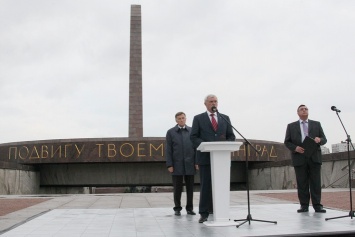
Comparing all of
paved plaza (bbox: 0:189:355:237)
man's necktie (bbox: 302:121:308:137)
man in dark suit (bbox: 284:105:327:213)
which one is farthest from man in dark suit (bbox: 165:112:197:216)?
man's necktie (bbox: 302:121:308:137)

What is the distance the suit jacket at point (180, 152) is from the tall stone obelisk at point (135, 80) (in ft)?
65.6

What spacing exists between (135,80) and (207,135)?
2215 cm

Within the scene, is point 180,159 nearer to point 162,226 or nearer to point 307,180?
point 162,226

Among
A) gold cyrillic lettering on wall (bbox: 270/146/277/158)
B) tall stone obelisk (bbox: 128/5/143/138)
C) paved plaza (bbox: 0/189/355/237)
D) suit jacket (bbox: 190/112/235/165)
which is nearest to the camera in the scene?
paved plaza (bbox: 0/189/355/237)

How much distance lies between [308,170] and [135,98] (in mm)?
20987

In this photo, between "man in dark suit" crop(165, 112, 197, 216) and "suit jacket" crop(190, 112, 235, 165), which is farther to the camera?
"man in dark suit" crop(165, 112, 197, 216)

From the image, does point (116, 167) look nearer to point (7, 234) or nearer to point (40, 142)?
point (40, 142)

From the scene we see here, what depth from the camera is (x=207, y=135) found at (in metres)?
7.01

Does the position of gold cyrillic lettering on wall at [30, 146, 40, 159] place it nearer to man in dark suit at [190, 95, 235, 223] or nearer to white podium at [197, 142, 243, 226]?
man in dark suit at [190, 95, 235, 223]

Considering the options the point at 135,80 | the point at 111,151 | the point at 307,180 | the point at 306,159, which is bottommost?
the point at 307,180

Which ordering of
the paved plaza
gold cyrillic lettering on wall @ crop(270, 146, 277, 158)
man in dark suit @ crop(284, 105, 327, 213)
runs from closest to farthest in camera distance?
the paved plaza, man in dark suit @ crop(284, 105, 327, 213), gold cyrillic lettering on wall @ crop(270, 146, 277, 158)

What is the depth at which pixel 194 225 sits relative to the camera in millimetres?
6465

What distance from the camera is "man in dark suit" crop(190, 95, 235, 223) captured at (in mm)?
6836

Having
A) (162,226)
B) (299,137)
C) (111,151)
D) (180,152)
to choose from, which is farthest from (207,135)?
(111,151)
